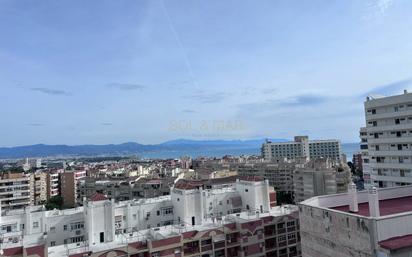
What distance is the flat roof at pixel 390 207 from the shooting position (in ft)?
44.4

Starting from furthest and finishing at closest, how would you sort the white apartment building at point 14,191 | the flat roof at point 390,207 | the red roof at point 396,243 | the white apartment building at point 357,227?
the white apartment building at point 14,191
the flat roof at point 390,207
the white apartment building at point 357,227
the red roof at point 396,243

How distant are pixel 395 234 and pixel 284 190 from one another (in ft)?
175

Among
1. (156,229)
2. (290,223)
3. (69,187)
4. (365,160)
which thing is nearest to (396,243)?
(290,223)

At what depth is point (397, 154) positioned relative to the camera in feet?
97.5

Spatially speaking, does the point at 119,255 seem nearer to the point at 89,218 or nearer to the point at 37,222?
the point at 89,218

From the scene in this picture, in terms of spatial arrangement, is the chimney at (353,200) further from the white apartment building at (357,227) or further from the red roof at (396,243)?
the red roof at (396,243)

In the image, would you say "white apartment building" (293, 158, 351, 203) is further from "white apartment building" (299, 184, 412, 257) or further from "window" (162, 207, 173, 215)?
"white apartment building" (299, 184, 412, 257)

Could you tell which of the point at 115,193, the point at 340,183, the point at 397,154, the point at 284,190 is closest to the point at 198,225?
the point at 397,154

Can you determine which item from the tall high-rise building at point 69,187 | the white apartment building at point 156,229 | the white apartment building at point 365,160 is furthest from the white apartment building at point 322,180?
the tall high-rise building at point 69,187

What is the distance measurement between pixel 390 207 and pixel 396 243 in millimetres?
4738

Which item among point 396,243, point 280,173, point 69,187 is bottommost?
point 69,187

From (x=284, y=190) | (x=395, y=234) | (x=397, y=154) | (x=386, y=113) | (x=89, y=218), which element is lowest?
(x=284, y=190)

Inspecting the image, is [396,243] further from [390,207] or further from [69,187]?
[69,187]

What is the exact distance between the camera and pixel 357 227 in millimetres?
11250
